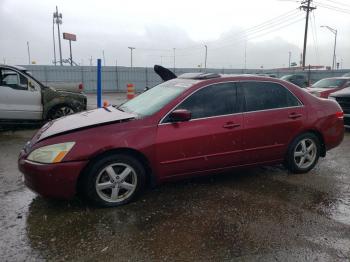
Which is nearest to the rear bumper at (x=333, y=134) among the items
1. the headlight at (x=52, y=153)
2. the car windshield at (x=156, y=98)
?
the car windshield at (x=156, y=98)

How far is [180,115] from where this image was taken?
3.97m

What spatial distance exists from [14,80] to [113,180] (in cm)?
611

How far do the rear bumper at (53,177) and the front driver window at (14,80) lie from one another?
18.2 ft

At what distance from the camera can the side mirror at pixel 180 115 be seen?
3.98 m

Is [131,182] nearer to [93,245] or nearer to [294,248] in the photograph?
[93,245]

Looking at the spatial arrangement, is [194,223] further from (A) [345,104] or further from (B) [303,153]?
(A) [345,104]

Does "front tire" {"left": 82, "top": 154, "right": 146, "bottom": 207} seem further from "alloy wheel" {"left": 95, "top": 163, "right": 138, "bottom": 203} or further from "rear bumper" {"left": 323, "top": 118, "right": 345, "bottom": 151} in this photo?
"rear bumper" {"left": 323, "top": 118, "right": 345, "bottom": 151}

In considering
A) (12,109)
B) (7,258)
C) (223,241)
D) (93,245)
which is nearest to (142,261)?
(93,245)

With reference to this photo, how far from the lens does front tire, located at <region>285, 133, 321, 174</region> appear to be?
4949mm

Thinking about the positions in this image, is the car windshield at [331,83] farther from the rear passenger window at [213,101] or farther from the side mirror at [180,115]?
the side mirror at [180,115]

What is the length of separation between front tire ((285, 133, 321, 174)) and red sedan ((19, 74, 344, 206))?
15mm

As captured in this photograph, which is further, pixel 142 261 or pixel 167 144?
pixel 167 144

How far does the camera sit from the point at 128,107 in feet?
15.8

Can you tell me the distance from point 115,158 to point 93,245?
1013mm
